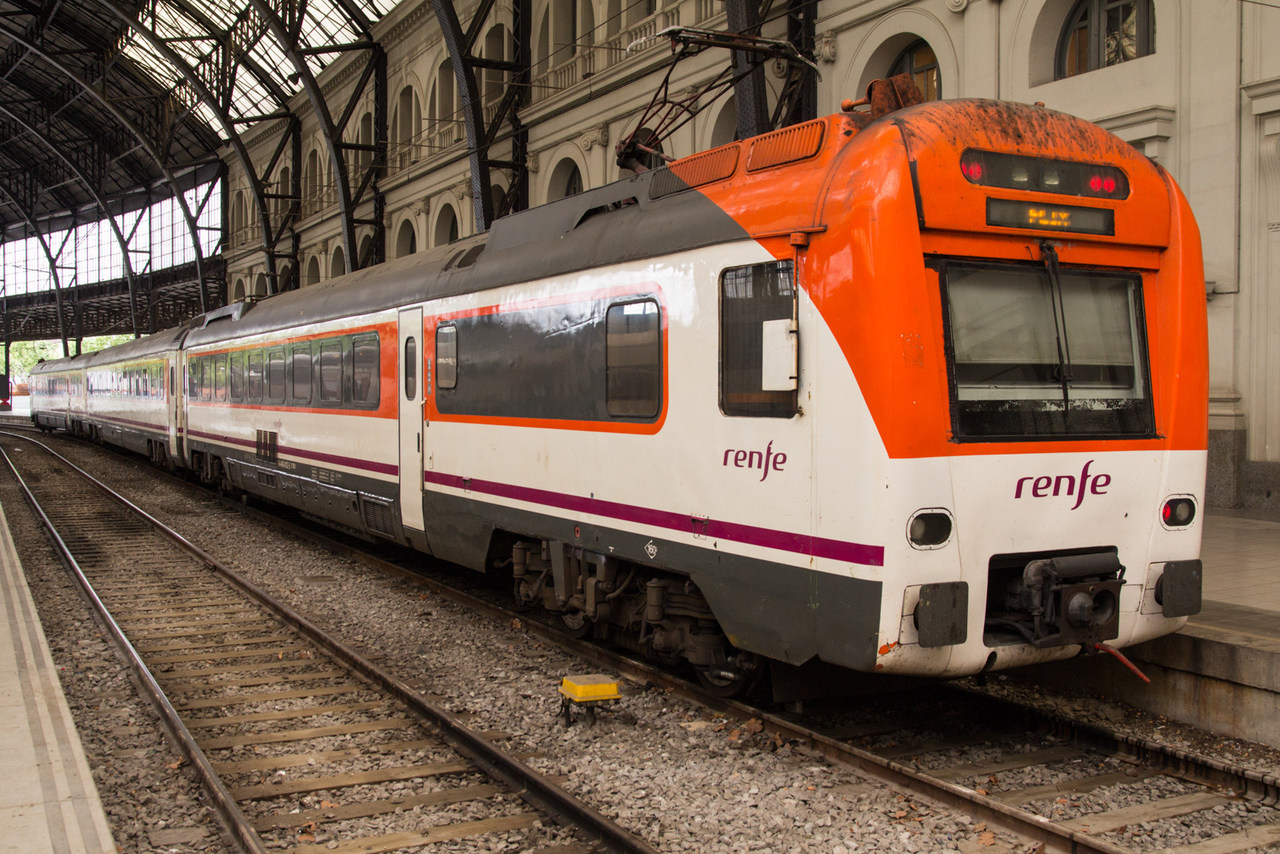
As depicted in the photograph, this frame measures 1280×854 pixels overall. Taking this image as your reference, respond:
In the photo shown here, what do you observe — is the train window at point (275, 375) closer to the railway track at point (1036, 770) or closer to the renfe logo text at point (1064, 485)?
the railway track at point (1036, 770)

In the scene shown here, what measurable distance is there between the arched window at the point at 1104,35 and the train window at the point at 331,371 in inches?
374

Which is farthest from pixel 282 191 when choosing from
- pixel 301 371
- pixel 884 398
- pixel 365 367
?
pixel 884 398

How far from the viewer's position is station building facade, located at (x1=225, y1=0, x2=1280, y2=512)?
1079 cm

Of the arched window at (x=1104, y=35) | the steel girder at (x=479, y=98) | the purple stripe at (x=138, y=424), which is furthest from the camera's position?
the purple stripe at (x=138, y=424)

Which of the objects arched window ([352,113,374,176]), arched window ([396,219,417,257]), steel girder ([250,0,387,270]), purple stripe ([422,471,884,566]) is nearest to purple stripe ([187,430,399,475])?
purple stripe ([422,471,884,566])

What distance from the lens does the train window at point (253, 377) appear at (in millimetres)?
14648

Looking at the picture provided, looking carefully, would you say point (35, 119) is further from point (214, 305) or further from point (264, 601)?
point (264, 601)

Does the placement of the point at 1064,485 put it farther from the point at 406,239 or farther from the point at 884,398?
the point at 406,239

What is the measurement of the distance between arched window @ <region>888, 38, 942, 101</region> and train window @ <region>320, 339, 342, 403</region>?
863 cm

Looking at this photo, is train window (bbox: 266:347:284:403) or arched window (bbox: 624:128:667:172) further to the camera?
train window (bbox: 266:347:284:403)

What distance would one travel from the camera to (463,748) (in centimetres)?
569

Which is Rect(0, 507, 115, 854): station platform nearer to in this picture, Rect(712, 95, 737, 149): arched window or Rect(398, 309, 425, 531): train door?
Rect(398, 309, 425, 531): train door

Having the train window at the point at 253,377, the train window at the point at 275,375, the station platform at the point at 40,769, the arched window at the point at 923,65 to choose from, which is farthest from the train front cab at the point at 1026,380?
the train window at the point at 253,377

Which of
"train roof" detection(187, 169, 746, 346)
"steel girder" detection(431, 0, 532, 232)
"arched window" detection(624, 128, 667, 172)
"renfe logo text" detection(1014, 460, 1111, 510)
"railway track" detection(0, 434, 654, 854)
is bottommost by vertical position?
"railway track" detection(0, 434, 654, 854)
